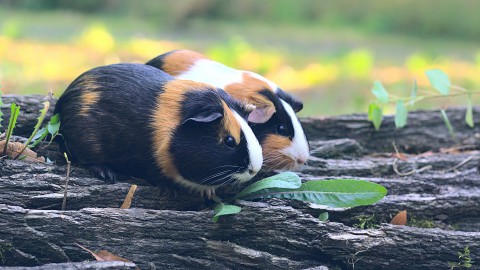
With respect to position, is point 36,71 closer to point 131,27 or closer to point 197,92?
point 197,92

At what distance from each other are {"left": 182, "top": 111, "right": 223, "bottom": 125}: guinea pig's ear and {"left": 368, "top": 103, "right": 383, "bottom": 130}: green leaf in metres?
1.17

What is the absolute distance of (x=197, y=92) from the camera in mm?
2078

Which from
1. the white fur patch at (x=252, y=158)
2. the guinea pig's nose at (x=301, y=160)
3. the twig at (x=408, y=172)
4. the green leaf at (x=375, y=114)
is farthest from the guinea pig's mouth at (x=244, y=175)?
the green leaf at (x=375, y=114)

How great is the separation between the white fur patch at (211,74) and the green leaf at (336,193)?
A: 0.61m

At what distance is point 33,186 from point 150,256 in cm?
43

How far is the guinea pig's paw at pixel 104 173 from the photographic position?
208 cm

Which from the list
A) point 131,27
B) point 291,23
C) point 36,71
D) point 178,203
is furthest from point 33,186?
point 291,23

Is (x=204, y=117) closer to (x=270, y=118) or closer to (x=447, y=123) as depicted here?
(x=270, y=118)

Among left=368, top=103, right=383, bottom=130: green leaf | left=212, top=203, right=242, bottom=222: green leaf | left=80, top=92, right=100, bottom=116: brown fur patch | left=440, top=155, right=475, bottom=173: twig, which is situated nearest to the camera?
left=212, top=203, right=242, bottom=222: green leaf

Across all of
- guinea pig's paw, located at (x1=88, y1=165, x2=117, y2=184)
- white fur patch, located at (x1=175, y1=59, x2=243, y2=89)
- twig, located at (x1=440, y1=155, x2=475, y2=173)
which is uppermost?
white fur patch, located at (x1=175, y1=59, x2=243, y2=89)

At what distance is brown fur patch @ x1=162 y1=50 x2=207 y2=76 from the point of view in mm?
2666

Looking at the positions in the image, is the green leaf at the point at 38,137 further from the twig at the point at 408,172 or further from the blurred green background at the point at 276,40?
the blurred green background at the point at 276,40

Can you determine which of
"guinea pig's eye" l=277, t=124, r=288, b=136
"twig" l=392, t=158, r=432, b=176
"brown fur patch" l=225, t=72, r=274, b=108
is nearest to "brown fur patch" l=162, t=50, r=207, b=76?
"brown fur patch" l=225, t=72, r=274, b=108

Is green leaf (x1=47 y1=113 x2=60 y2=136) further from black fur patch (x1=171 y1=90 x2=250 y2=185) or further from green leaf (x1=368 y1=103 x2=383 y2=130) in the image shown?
green leaf (x1=368 y1=103 x2=383 y2=130)
